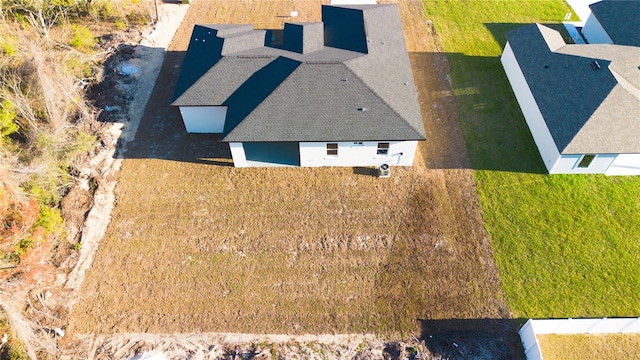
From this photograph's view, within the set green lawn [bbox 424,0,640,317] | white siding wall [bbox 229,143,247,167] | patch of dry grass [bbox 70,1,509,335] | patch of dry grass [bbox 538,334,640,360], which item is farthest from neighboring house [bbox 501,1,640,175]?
white siding wall [bbox 229,143,247,167]

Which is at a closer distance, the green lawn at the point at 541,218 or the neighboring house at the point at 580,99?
the green lawn at the point at 541,218

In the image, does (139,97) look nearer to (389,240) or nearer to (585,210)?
(389,240)

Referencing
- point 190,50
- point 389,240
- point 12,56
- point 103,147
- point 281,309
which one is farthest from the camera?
point 190,50

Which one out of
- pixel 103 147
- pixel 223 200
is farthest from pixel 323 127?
pixel 103 147

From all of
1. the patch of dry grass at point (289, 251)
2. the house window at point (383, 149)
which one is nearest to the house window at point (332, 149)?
the patch of dry grass at point (289, 251)

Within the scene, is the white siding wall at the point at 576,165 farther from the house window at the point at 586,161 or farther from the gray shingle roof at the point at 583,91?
the gray shingle roof at the point at 583,91

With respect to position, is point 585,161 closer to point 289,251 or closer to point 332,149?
point 332,149
